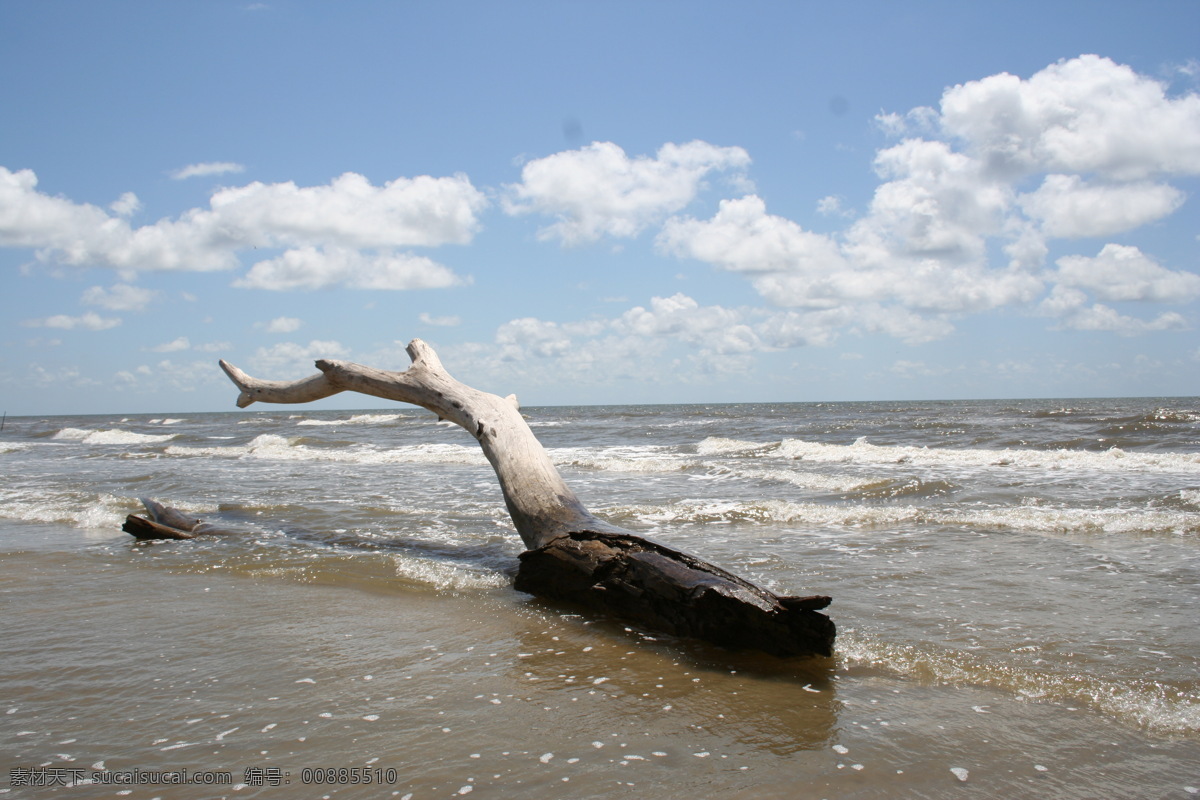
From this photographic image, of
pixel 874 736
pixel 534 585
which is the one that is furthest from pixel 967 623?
pixel 534 585

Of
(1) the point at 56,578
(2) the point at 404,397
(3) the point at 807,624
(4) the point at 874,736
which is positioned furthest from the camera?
(2) the point at 404,397

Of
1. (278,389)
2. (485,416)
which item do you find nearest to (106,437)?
(278,389)

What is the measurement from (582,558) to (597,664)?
117 centimetres

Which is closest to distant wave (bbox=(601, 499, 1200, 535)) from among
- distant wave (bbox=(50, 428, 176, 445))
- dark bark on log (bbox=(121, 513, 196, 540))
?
dark bark on log (bbox=(121, 513, 196, 540))

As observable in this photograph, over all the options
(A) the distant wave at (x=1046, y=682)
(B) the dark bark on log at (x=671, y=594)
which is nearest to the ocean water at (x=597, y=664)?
(A) the distant wave at (x=1046, y=682)

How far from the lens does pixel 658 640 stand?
4.07 meters

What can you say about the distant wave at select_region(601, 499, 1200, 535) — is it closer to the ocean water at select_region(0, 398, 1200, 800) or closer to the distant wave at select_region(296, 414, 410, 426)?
the ocean water at select_region(0, 398, 1200, 800)

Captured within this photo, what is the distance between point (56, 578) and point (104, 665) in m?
2.52

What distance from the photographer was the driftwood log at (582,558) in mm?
3686

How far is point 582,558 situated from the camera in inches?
190

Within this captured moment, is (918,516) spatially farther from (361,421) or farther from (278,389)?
(361,421)

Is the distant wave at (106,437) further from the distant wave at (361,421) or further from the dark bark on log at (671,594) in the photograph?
the dark bark on log at (671,594)

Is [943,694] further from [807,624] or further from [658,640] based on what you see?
[658,640]

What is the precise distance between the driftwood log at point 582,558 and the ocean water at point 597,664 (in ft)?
0.52
